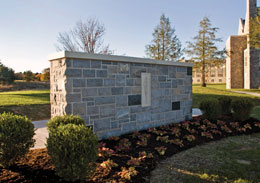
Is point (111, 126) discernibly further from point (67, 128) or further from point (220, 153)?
point (220, 153)

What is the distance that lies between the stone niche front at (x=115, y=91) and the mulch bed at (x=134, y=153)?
41 cm

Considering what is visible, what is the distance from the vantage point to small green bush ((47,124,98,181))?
253 centimetres

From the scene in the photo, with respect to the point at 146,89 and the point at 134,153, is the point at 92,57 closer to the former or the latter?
the point at 146,89

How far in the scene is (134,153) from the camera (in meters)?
3.93

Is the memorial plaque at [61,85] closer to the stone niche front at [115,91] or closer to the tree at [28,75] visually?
the stone niche front at [115,91]

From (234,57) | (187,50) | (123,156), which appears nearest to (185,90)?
(123,156)

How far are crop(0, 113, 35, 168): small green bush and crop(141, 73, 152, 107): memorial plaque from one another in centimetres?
312

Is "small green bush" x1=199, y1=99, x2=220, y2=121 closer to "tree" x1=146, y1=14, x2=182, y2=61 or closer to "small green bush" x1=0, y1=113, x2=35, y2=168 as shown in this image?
"small green bush" x1=0, y1=113, x2=35, y2=168

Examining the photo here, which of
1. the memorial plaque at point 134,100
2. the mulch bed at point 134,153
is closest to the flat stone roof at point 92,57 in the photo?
the memorial plaque at point 134,100

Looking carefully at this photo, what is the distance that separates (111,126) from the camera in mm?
4895

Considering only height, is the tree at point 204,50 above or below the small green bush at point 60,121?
above

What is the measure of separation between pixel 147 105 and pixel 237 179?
3025mm

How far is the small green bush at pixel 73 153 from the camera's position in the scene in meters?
2.53

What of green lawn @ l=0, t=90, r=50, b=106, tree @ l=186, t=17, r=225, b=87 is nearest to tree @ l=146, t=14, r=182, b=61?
tree @ l=186, t=17, r=225, b=87
